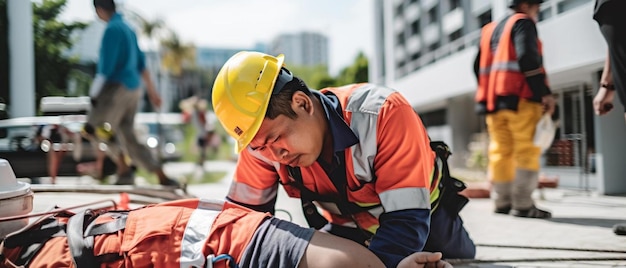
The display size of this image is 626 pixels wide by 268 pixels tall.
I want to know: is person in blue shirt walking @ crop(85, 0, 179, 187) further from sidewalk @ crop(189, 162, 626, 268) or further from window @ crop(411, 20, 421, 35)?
window @ crop(411, 20, 421, 35)

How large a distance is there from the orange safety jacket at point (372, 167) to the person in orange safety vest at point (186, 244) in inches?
10.8

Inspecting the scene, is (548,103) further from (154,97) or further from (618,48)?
(154,97)

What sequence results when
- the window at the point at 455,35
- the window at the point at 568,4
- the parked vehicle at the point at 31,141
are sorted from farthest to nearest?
the window at the point at 455,35, the window at the point at 568,4, the parked vehicle at the point at 31,141

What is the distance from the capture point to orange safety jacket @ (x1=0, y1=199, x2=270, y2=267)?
1574mm

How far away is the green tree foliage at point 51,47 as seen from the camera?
5.45 metres

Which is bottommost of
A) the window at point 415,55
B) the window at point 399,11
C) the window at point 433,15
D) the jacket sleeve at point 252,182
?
the jacket sleeve at point 252,182

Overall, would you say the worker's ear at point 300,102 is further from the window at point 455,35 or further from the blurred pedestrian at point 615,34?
the window at point 455,35

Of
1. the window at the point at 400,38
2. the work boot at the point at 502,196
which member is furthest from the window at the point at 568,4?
the window at the point at 400,38

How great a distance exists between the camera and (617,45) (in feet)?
8.63

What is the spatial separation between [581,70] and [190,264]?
6.05 m

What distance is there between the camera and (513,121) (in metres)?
4.02

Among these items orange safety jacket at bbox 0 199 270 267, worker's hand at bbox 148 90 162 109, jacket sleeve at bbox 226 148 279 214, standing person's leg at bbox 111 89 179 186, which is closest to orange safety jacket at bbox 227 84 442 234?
jacket sleeve at bbox 226 148 279 214

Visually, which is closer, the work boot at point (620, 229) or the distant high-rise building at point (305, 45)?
the work boot at point (620, 229)

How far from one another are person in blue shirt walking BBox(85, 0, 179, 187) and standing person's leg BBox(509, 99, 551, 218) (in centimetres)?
286
